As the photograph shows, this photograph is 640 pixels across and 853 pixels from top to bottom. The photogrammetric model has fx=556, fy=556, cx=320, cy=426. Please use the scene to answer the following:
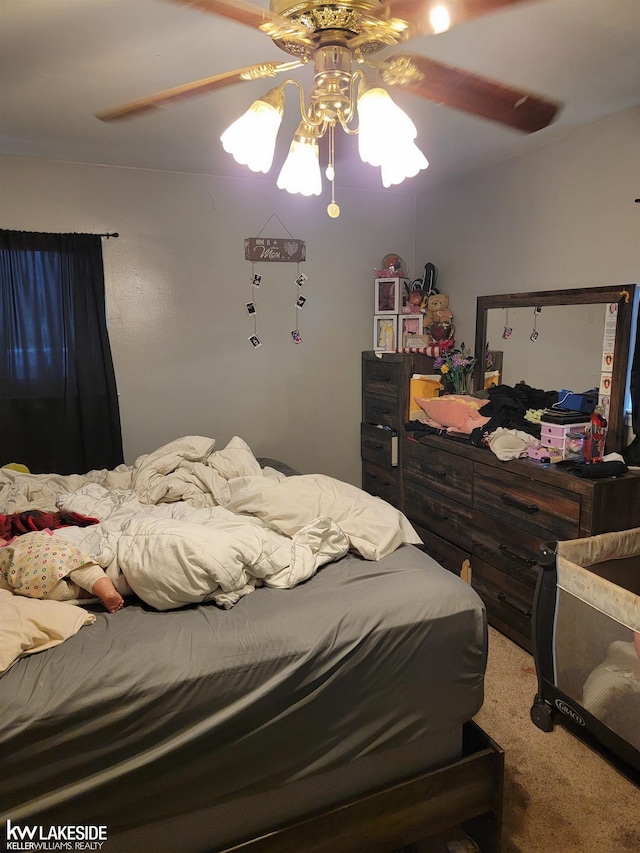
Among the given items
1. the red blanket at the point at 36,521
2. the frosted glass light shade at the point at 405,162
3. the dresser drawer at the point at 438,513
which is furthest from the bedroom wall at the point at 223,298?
the frosted glass light shade at the point at 405,162

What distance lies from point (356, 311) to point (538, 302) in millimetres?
1404

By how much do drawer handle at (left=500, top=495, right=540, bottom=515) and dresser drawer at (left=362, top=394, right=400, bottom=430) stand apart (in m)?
1.13

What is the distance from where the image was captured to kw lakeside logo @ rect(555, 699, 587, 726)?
1958mm

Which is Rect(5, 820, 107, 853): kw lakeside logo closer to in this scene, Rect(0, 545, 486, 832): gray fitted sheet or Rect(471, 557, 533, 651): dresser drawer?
Rect(0, 545, 486, 832): gray fitted sheet

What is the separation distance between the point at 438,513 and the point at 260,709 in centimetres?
199

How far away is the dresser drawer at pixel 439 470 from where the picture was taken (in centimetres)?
296

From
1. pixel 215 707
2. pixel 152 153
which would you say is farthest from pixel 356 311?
pixel 215 707

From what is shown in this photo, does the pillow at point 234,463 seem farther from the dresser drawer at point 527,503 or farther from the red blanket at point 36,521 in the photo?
the dresser drawer at point 527,503

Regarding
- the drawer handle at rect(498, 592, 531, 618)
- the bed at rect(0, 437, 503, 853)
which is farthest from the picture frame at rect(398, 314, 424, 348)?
the bed at rect(0, 437, 503, 853)

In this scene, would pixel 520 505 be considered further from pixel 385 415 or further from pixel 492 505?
pixel 385 415

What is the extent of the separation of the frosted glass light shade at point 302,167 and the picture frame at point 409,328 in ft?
7.63

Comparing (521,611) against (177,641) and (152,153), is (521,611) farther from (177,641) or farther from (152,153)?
(152,153)

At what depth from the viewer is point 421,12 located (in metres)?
1.16

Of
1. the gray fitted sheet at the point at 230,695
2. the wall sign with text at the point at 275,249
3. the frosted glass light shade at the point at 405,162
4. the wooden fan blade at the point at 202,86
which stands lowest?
the gray fitted sheet at the point at 230,695
